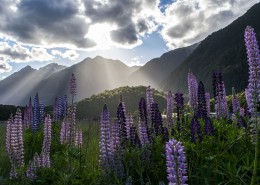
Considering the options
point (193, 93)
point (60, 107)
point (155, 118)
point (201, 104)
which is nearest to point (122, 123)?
point (155, 118)

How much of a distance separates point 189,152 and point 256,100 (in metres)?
2.98

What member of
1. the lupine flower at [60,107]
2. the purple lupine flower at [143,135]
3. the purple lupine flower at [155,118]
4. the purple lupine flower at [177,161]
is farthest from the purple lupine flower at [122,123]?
the lupine flower at [60,107]

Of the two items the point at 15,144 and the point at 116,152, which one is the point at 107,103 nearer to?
the point at 15,144

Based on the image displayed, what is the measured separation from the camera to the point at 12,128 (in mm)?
8555

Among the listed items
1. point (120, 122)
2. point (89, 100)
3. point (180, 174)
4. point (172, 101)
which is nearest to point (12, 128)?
point (120, 122)

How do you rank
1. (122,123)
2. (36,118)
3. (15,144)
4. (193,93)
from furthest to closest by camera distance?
(36,118)
(193,93)
(15,144)
(122,123)

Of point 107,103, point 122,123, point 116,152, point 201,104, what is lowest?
point 116,152

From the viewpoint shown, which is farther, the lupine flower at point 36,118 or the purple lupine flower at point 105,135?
the lupine flower at point 36,118

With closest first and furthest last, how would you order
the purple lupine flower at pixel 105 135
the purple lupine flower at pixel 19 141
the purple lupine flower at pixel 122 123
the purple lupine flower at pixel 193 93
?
the purple lupine flower at pixel 105 135, the purple lupine flower at pixel 122 123, the purple lupine flower at pixel 19 141, the purple lupine flower at pixel 193 93

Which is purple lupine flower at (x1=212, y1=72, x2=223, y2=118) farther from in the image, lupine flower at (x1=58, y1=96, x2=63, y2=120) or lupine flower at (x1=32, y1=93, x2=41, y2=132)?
lupine flower at (x1=58, y1=96, x2=63, y2=120)

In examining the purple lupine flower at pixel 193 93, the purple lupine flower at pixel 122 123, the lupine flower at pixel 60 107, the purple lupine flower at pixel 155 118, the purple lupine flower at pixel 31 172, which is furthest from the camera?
the lupine flower at pixel 60 107

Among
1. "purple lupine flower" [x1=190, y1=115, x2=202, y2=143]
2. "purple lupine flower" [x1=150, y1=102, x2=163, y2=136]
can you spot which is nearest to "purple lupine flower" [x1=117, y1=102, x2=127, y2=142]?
"purple lupine flower" [x1=150, y1=102, x2=163, y2=136]

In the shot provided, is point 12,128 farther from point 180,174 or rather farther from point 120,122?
point 180,174

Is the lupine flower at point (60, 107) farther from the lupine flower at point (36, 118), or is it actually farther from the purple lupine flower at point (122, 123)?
the purple lupine flower at point (122, 123)
